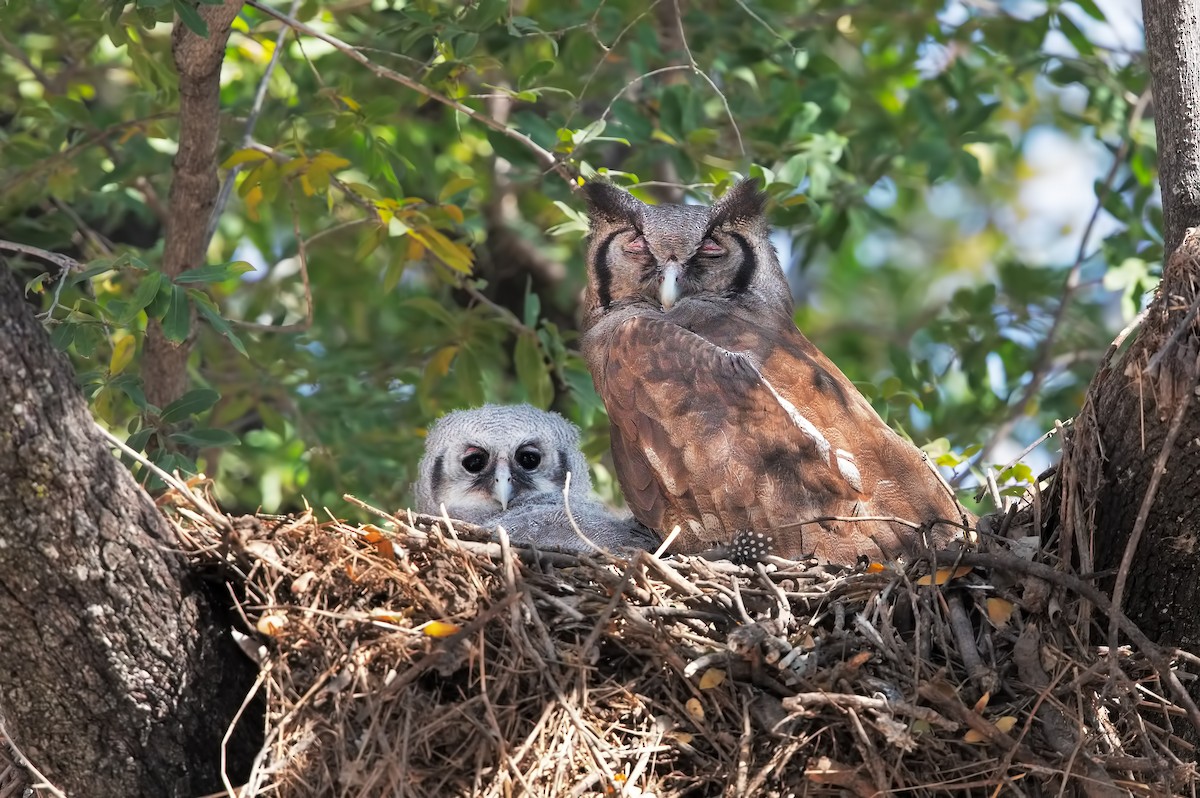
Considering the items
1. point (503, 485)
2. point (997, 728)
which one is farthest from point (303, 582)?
point (997, 728)

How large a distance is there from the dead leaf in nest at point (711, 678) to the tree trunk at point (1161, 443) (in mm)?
834

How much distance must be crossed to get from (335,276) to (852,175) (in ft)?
8.53

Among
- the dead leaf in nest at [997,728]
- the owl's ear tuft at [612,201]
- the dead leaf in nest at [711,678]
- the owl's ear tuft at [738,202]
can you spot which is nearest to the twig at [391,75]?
the owl's ear tuft at [612,201]

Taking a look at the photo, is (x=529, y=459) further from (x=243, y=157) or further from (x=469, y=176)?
(x=469, y=176)

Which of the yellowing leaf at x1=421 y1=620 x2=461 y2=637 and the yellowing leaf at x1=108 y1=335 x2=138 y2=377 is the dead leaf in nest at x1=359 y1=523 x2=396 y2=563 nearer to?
the yellowing leaf at x1=421 y1=620 x2=461 y2=637

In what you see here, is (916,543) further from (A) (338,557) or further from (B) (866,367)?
(B) (866,367)

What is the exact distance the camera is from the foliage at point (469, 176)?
181 inches

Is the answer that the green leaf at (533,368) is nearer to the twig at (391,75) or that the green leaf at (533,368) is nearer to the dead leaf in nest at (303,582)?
the twig at (391,75)

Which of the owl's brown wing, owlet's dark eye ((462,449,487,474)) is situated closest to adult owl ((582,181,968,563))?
the owl's brown wing

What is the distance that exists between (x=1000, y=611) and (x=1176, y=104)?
4.46ft

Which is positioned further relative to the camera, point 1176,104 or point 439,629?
point 1176,104

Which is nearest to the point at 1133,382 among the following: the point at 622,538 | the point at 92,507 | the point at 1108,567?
the point at 1108,567

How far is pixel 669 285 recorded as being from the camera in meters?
4.54

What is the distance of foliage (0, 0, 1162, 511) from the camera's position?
4.61 m
